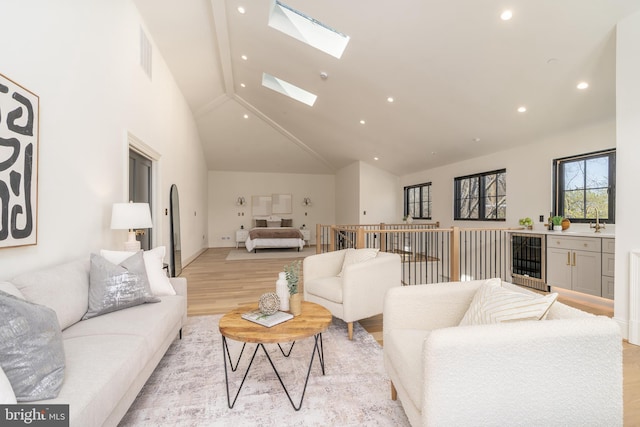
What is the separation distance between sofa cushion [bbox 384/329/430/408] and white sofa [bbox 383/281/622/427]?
0.23 feet

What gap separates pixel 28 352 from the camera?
3.82 ft

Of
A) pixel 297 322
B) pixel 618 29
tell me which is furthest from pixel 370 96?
pixel 297 322

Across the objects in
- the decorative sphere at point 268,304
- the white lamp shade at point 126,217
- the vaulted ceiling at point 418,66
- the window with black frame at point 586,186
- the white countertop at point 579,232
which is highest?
the vaulted ceiling at point 418,66

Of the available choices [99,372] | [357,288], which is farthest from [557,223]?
[99,372]

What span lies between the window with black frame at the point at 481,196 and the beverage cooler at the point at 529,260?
0.81m

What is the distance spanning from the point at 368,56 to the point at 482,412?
13.3 ft

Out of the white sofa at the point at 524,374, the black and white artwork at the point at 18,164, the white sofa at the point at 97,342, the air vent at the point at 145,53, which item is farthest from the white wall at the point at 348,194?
the white sofa at the point at 524,374

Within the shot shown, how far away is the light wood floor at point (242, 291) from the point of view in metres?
2.01

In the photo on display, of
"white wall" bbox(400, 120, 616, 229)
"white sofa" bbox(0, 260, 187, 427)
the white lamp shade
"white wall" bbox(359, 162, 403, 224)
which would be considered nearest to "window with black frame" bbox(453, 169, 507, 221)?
"white wall" bbox(400, 120, 616, 229)

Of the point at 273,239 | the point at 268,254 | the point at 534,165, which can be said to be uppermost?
the point at 534,165

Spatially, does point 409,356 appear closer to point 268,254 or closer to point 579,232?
point 579,232

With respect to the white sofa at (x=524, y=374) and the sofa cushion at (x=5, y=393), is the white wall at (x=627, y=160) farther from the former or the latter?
the sofa cushion at (x=5, y=393)

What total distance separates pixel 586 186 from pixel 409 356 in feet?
14.5

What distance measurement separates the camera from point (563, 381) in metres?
1.16
